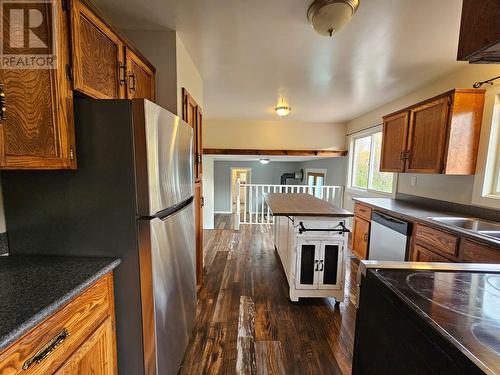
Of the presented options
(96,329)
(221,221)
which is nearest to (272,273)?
(96,329)

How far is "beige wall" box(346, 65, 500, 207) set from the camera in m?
2.08

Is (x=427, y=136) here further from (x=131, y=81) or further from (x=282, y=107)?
(x=131, y=81)

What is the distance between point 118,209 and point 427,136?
2.96 m

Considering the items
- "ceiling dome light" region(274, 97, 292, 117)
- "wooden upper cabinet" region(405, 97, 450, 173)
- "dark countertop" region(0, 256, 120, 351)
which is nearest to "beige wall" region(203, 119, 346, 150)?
"ceiling dome light" region(274, 97, 292, 117)

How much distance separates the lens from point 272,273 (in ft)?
9.47

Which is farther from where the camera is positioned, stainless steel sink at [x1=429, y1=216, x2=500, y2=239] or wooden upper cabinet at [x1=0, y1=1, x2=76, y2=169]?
stainless steel sink at [x1=429, y1=216, x2=500, y2=239]

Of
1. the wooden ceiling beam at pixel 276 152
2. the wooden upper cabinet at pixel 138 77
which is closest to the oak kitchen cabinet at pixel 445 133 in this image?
the wooden ceiling beam at pixel 276 152

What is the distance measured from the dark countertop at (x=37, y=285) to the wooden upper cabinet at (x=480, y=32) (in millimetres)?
1705

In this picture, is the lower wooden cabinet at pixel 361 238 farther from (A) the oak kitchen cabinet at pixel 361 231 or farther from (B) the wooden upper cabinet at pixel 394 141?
(B) the wooden upper cabinet at pixel 394 141

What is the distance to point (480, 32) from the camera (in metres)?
0.78

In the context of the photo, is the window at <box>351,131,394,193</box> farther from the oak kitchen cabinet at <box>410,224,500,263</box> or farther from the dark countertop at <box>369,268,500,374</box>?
the dark countertop at <box>369,268,500,374</box>

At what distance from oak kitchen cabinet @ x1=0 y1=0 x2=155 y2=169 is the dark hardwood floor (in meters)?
1.57

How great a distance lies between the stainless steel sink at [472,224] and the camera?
1841 mm

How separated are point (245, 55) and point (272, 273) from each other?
98.7 inches
